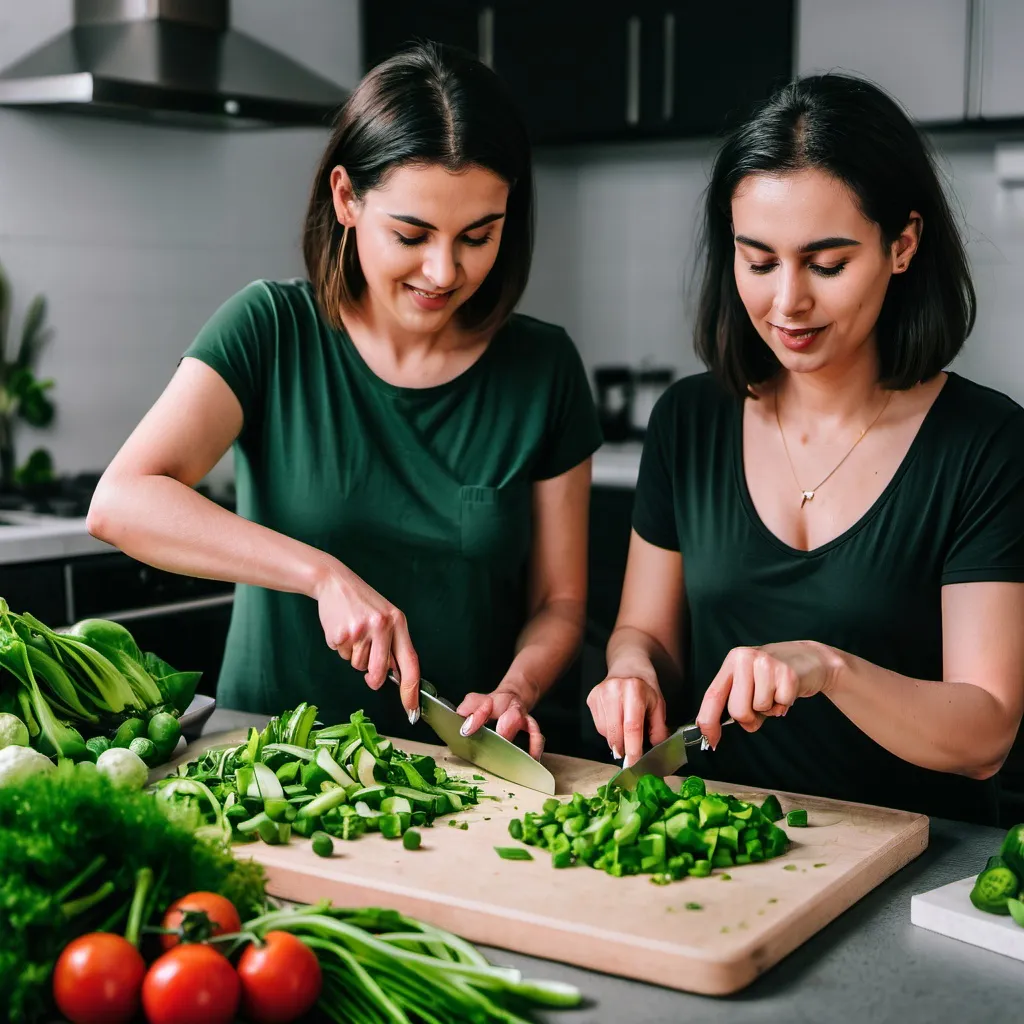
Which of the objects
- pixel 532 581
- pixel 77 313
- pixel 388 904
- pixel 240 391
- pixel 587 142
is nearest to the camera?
pixel 388 904

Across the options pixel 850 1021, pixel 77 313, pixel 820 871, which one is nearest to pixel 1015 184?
pixel 77 313

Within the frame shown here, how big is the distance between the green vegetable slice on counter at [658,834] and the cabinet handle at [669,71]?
2843 mm

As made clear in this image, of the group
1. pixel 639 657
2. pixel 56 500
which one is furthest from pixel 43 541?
pixel 639 657

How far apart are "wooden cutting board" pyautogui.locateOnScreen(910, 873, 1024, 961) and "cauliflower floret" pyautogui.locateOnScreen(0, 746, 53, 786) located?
0.82m

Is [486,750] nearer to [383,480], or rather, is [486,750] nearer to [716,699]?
[716,699]

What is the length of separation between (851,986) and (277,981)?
45 centimetres

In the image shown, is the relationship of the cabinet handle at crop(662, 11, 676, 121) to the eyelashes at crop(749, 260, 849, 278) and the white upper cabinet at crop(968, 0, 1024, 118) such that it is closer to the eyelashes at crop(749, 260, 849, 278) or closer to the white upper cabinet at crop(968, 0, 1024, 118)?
the white upper cabinet at crop(968, 0, 1024, 118)

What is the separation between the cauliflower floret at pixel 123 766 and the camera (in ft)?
4.45

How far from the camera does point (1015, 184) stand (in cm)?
345

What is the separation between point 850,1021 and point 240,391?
3.68 ft

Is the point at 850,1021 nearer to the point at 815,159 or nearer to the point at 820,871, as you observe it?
the point at 820,871

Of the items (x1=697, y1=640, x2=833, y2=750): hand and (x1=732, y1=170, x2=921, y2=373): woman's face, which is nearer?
(x1=697, y1=640, x2=833, y2=750): hand

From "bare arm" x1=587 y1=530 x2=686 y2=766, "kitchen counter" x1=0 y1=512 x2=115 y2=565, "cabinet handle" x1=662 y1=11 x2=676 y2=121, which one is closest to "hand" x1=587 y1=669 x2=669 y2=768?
"bare arm" x1=587 y1=530 x2=686 y2=766

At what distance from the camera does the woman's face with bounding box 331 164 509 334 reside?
5.20 feet
